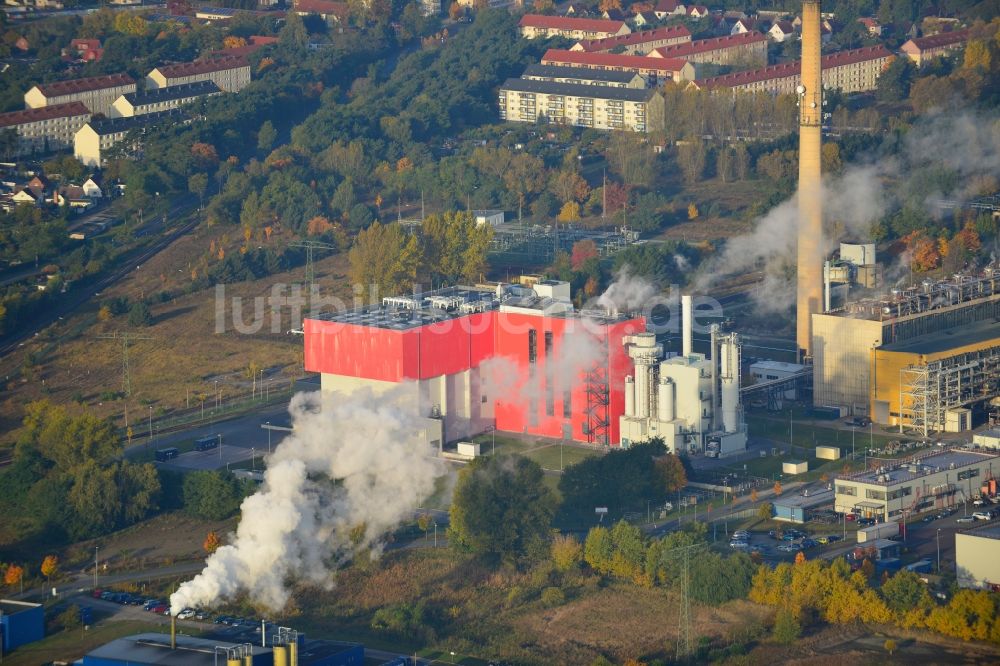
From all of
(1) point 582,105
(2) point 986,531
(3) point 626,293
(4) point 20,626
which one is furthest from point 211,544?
(1) point 582,105

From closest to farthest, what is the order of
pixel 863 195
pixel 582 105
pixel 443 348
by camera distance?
1. pixel 443 348
2. pixel 863 195
3. pixel 582 105

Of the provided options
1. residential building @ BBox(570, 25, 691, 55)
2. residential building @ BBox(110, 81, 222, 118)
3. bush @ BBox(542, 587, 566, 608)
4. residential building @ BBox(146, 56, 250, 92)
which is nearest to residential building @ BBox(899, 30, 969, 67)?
residential building @ BBox(570, 25, 691, 55)

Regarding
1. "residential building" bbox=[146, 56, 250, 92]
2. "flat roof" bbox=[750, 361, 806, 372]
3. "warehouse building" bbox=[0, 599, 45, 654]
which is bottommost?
"warehouse building" bbox=[0, 599, 45, 654]

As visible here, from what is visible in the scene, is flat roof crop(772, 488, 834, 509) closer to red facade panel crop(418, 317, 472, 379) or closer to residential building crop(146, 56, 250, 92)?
red facade panel crop(418, 317, 472, 379)

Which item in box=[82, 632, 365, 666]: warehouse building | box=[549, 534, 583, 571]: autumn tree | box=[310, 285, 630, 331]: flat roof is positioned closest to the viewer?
box=[82, 632, 365, 666]: warehouse building

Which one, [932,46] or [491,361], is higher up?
[932,46]

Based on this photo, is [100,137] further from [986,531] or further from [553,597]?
[986,531]

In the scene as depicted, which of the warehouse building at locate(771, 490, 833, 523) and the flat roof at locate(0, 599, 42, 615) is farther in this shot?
the warehouse building at locate(771, 490, 833, 523)

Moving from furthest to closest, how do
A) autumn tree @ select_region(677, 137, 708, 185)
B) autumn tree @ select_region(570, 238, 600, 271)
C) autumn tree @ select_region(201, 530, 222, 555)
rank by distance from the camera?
autumn tree @ select_region(677, 137, 708, 185), autumn tree @ select_region(570, 238, 600, 271), autumn tree @ select_region(201, 530, 222, 555)
